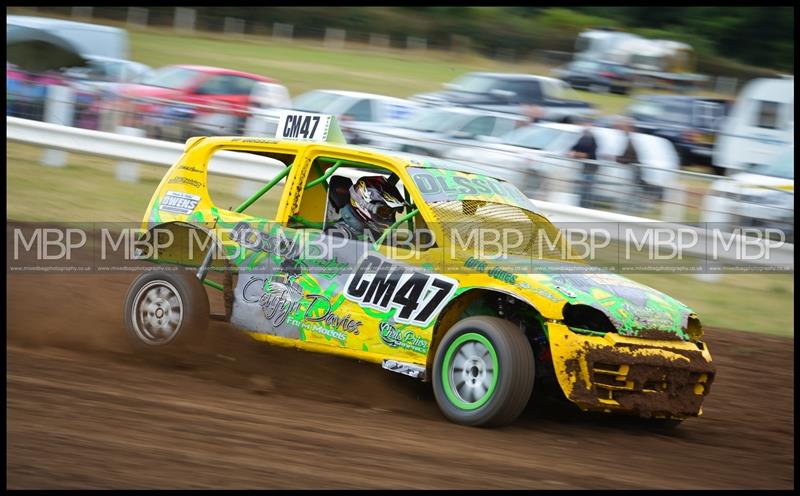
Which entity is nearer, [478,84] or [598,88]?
[478,84]

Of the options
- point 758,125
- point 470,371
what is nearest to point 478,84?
point 758,125

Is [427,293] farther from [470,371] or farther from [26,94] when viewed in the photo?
[26,94]

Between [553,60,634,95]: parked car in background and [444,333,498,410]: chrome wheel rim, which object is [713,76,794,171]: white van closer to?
[553,60,634,95]: parked car in background

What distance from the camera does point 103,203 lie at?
13875 mm

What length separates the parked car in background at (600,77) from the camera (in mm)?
34125

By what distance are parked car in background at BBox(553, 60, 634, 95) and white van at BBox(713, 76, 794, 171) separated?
12.7 meters

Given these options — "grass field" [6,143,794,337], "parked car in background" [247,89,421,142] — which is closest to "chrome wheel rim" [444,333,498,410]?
"grass field" [6,143,794,337]

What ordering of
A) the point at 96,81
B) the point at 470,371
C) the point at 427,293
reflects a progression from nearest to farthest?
the point at 470,371 → the point at 427,293 → the point at 96,81

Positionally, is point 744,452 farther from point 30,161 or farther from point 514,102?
point 514,102

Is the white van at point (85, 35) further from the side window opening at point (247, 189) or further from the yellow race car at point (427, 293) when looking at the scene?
the yellow race car at point (427, 293)

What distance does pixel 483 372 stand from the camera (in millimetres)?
6160

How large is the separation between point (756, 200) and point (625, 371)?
7624 mm
